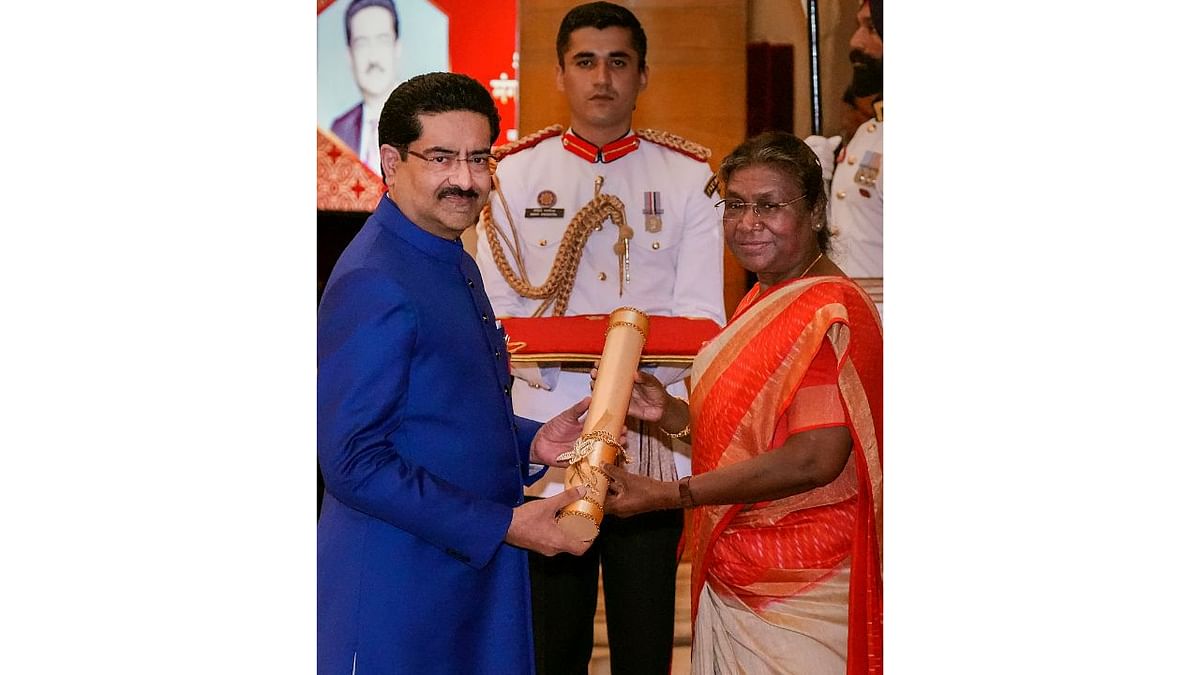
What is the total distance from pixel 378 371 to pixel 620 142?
81 centimetres

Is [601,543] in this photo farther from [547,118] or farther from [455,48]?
[455,48]

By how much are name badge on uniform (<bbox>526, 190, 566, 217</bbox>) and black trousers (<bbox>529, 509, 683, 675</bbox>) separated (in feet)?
2.17

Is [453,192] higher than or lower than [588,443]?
higher

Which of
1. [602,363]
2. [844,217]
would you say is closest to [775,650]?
[602,363]

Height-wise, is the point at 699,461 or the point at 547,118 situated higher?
the point at 547,118

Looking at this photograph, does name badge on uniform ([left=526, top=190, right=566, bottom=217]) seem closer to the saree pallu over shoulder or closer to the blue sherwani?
the blue sherwani

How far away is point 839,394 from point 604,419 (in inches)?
18.2

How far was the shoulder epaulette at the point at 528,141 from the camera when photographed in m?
2.67

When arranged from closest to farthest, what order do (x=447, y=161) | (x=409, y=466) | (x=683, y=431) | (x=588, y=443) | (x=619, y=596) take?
(x=409, y=466), (x=447, y=161), (x=588, y=443), (x=683, y=431), (x=619, y=596)

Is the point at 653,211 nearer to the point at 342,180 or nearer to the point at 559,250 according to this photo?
the point at 559,250

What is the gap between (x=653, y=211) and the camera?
108 inches

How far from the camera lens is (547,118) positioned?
270 cm

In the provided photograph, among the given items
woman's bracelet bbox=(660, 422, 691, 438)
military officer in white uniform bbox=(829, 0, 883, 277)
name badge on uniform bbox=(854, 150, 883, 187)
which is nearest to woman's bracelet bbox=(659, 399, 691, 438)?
woman's bracelet bbox=(660, 422, 691, 438)

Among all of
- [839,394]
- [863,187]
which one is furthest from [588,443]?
[863,187]
